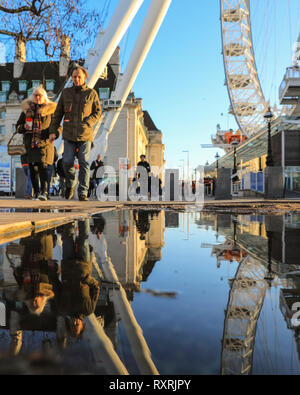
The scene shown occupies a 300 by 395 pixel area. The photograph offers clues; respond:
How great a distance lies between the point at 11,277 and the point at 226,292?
2.42ft

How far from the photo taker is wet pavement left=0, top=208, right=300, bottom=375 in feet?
2.10

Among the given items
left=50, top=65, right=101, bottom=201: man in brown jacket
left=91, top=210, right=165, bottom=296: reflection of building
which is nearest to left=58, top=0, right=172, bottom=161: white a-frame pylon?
left=50, top=65, right=101, bottom=201: man in brown jacket

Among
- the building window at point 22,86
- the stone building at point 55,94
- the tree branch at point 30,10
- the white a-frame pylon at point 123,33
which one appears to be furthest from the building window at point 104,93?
the tree branch at point 30,10

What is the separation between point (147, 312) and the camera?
3.00 ft

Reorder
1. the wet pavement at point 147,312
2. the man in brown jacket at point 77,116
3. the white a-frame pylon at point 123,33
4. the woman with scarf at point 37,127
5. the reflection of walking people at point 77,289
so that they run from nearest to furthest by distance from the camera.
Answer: the wet pavement at point 147,312, the reflection of walking people at point 77,289, the man in brown jacket at point 77,116, the woman with scarf at point 37,127, the white a-frame pylon at point 123,33

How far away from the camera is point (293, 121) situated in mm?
24328

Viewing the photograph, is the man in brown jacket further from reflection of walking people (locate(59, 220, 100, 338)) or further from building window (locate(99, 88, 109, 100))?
building window (locate(99, 88, 109, 100))

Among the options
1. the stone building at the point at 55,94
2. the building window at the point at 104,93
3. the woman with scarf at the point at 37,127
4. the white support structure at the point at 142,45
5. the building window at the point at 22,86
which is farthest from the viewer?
the building window at the point at 22,86

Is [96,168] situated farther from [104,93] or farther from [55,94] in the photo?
[55,94]

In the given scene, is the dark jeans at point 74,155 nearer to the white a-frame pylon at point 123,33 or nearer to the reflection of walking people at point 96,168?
the white a-frame pylon at point 123,33

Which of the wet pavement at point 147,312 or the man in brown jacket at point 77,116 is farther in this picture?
the man in brown jacket at point 77,116

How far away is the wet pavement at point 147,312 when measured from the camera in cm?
64
